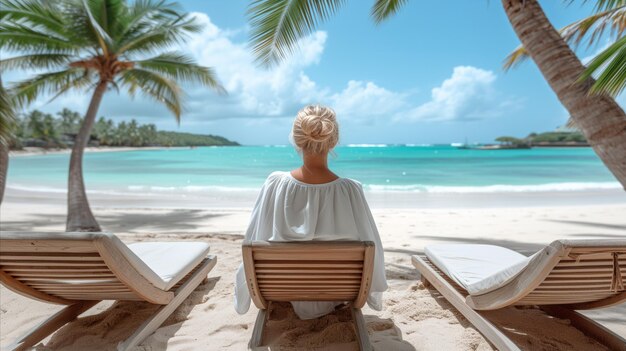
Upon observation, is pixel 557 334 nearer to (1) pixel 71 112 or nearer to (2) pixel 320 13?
(2) pixel 320 13

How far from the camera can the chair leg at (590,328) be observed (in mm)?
2143

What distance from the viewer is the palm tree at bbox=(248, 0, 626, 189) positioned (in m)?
3.14

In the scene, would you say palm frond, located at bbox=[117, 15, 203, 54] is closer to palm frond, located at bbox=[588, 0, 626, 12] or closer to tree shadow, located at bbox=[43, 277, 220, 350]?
tree shadow, located at bbox=[43, 277, 220, 350]

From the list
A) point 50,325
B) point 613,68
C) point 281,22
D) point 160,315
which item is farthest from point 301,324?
point 281,22

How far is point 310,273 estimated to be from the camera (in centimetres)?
215

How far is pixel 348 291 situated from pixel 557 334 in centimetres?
137

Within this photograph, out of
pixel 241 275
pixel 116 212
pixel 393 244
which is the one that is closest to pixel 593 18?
pixel 393 244

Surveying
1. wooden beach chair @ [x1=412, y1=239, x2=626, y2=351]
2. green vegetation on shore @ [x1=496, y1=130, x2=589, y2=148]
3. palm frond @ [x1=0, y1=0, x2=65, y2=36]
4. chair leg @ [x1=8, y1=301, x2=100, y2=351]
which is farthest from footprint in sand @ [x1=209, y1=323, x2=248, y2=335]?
green vegetation on shore @ [x1=496, y1=130, x2=589, y2=148]

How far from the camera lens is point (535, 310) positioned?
9.05ft

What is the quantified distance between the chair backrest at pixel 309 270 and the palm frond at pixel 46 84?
7942 mm

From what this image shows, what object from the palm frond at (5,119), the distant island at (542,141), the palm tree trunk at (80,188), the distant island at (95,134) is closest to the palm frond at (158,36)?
the palm tree trunk at (80,188)

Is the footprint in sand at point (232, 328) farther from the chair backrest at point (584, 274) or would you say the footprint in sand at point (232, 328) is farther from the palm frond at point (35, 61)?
the palm frond at point (35, 61)

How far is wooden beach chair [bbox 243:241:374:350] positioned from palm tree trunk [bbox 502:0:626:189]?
2.37 m

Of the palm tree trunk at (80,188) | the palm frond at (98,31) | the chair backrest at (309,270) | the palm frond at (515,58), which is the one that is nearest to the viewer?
the chair backrest at (309,270)
